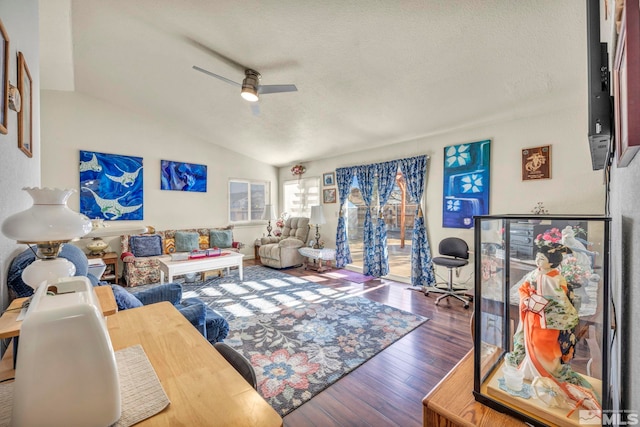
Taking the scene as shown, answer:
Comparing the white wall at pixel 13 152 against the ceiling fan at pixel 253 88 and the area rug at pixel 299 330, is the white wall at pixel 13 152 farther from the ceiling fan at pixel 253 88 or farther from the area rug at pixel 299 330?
the area rug at pixel 299 330

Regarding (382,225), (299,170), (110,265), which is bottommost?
(110,265)

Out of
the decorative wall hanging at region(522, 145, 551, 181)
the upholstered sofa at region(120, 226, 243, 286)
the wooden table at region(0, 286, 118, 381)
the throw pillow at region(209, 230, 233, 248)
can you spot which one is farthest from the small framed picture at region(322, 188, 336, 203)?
the wooden table at region(0, 286, 118, 381)

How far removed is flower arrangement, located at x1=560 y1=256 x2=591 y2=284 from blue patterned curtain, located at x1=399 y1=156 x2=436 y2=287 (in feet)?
11.3

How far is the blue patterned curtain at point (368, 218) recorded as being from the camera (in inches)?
190

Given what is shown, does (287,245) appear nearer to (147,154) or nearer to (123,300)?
(147,154)

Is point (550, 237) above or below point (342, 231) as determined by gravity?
above

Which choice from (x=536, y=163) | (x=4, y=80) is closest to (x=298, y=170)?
(x=536, y=163)

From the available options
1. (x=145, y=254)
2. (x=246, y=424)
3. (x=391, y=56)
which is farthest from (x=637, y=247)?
(x=145, y=254)

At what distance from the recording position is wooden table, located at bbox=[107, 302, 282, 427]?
632 millimetres

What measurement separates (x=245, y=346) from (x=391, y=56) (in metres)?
3.07

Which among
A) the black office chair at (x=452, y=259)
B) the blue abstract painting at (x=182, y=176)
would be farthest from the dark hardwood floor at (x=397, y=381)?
the blue abstract painting at (x=182, y=176)

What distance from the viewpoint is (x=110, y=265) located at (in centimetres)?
449

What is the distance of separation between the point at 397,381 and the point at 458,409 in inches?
50.5

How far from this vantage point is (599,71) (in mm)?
791
